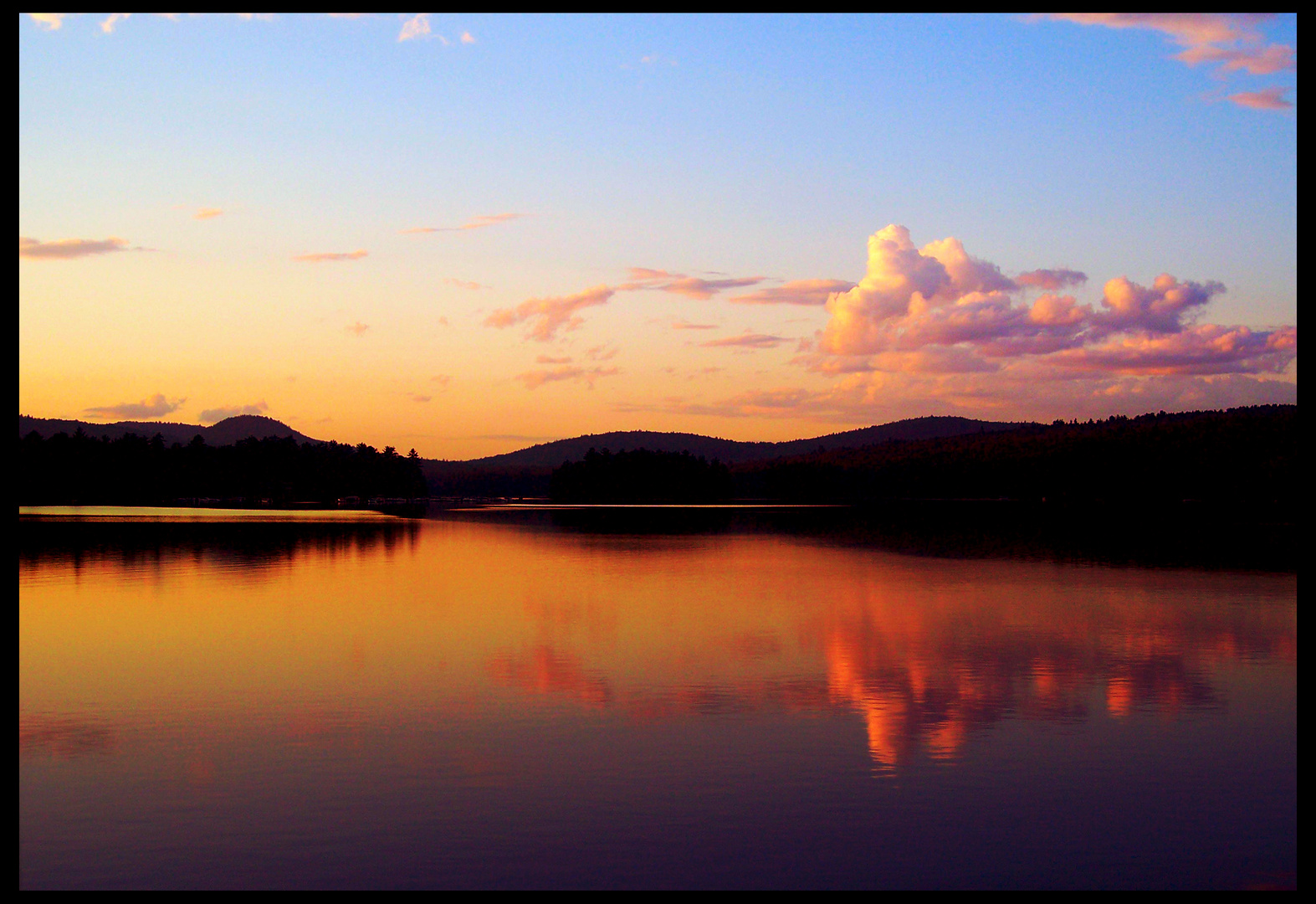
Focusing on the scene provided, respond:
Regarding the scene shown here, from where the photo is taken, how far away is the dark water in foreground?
43.4 ft

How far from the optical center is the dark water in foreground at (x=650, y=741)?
13.2 meters

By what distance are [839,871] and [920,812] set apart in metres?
2.38

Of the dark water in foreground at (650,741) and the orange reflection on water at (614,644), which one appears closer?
the dark water in foreground at (650,741)

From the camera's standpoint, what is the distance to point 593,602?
3872cm

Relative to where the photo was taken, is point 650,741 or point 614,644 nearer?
point 650,741

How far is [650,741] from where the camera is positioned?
18578 millimetres

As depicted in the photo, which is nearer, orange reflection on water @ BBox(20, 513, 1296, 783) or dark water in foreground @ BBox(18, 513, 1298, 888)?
dark water in foreground @ BBox(18, 513, 1298, 888)
